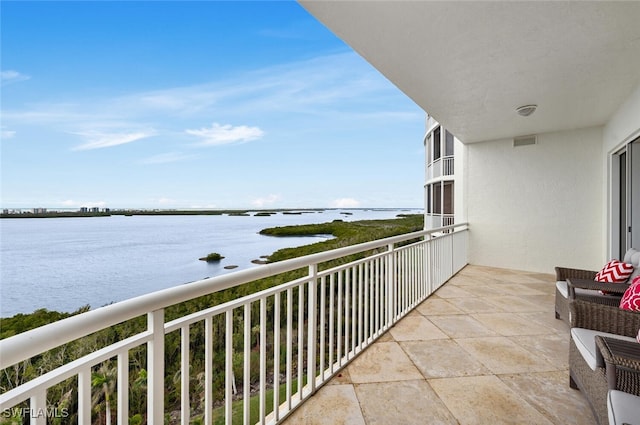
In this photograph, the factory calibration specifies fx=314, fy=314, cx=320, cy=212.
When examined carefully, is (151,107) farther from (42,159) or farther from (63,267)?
(63,267)

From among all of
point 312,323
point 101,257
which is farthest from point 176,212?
point 312,323

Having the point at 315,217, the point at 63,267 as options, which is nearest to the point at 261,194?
the point at 315,217

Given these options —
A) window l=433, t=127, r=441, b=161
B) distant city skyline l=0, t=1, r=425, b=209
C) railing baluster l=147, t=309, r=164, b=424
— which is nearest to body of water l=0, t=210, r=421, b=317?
distant city skyline l=0, t=1, r=425, b=209

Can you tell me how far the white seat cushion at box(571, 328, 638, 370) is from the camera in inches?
62.2

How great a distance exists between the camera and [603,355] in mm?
1443

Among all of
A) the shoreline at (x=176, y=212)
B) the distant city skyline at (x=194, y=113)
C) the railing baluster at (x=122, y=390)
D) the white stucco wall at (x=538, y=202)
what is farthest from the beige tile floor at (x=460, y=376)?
the shoreline at (x=176, y=212)

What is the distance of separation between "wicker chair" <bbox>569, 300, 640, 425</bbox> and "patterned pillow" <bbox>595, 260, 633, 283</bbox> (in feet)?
4.02

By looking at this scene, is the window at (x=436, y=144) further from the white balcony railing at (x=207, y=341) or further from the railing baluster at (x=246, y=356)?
the railing baluster at (x=246, y=356)

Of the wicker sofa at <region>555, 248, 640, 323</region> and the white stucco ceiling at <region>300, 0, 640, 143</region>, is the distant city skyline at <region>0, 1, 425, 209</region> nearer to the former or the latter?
the white stucco ceiling at <region>300, 0, 640, 143</region>

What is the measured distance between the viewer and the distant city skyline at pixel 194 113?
791 cm

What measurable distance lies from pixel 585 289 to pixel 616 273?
0.36m

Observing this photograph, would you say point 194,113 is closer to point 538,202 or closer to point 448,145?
point 448,145

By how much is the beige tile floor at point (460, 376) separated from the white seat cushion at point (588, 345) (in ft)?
1.26

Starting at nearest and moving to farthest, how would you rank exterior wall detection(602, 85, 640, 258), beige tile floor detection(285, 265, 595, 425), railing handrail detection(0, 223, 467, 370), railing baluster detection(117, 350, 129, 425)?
railing handrail detection(0, 223, 467, 370)
railing baluster detection(117, 350, 129, 425)
beige tile floor detection(285, 265, 595, 425)
exterior wall detection(602, 85, 640, 258)
